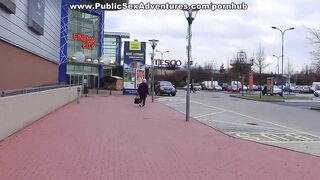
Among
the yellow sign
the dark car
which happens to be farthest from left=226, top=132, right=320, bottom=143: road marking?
the yellow sign

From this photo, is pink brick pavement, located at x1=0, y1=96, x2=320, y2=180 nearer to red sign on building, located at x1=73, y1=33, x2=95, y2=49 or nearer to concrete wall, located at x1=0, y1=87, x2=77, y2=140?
concrete wall, located at x1=0, y1=87, x2=77, y2=140

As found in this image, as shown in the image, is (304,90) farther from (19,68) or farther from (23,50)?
(19,68)

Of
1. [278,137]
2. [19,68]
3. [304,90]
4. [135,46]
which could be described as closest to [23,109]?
[19,68]

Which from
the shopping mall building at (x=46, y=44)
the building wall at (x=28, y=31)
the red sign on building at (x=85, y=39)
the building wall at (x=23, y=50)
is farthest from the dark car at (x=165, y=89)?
the building wall at (x=23, y=50)

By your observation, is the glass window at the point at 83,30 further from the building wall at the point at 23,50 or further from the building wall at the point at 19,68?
the building wall at the point at 19,68

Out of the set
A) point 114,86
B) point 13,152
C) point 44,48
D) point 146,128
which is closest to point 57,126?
point 146,128

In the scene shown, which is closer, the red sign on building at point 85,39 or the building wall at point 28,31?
the building wall at point 28,31

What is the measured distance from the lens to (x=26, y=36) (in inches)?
954

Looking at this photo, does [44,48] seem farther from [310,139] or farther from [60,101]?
[310,139]

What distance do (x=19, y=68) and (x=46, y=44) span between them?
1044 centimetres

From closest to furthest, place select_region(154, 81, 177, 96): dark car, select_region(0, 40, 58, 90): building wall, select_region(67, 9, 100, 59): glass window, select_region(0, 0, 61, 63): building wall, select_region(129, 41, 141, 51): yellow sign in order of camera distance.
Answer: select_region(0, 40, 58, 90): building wall → select_region(0, 0, 61, 63): building wall → select_region(154, 81, 177, 96): dark car → select_region(129, 41, 141, 51): yellow sign → select_region(67, 9, 100, 59): glass window

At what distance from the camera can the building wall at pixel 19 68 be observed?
19531 millimetres

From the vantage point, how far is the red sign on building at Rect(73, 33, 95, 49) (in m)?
60.4

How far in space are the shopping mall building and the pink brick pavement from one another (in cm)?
534
